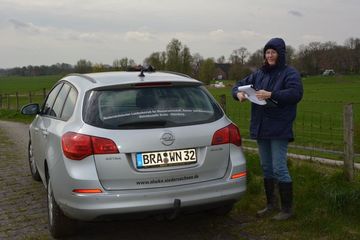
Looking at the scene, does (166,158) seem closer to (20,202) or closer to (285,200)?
(285,200)

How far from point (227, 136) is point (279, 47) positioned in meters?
1.19

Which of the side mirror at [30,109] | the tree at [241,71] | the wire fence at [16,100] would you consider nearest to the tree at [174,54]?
the wire fence at [16,100]

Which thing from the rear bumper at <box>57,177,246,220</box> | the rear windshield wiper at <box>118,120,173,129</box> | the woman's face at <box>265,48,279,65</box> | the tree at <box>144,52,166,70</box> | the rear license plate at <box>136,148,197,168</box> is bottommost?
the rear bumper at <box>57,177,246,220</box>

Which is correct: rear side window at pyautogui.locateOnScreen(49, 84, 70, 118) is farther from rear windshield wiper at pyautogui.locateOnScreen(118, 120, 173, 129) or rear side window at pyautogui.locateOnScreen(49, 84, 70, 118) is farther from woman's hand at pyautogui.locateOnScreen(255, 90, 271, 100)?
woman's hand at pyautogui.locateOnScreen(255, 90, 271, 100)

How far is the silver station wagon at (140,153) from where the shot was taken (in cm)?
406

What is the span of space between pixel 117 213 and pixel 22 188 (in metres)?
3.66

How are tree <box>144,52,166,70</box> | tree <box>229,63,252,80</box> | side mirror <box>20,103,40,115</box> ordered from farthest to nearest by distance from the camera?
tree <box>144,52,166,70</box>, side mirror <box>20,103,40,115</box>, tree <box>229,63,252,80</box>

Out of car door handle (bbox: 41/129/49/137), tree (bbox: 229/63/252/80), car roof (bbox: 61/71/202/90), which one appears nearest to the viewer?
car roof (bbox: 61/71/202/90)

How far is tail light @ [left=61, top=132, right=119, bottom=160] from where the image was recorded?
4062 millimetres

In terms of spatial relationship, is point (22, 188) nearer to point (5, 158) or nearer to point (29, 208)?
point (29, 208)

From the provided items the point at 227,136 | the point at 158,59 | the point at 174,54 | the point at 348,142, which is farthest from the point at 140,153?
the point at 174,54

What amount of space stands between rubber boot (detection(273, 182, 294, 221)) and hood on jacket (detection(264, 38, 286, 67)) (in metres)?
1.30

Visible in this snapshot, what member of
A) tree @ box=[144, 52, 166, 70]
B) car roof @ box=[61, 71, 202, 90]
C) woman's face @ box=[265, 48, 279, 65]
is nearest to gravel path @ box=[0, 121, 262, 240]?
car roof @ box=[61, 71, 202, 90]

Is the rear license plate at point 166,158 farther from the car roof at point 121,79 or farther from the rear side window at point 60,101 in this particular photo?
the rear side window at point 60,101
